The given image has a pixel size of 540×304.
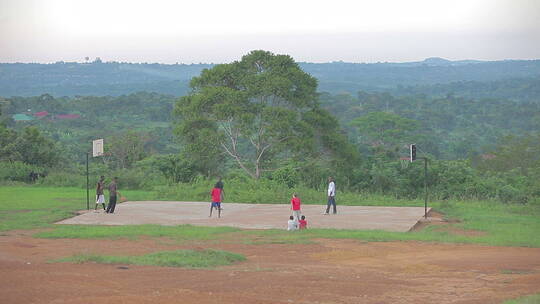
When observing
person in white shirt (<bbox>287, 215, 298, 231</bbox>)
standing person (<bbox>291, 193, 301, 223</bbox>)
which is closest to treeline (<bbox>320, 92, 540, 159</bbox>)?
standing person (<bbox>291, 193, 301, 223</bbox>)

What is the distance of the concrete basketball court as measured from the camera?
76.7ft

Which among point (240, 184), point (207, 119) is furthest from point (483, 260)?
point (207, 119)

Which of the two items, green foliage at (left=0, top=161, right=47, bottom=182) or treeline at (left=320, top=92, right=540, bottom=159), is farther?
treeline at (left=320, top=92, right=540, bottom=159)

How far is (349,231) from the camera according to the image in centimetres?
2156

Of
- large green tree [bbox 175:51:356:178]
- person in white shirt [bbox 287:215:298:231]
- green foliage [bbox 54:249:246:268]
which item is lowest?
green foliage [bbox 54:249:246:268]

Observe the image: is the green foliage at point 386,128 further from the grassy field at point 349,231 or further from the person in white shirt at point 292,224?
the person in white shirt at point 292,224

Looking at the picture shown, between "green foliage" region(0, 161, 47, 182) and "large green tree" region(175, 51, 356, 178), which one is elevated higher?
"large green tree" region(175, 51, 356, 178)

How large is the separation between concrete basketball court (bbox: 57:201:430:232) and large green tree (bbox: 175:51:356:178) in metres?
4.44

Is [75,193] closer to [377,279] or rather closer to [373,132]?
[377,279]

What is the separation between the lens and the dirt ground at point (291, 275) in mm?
12219

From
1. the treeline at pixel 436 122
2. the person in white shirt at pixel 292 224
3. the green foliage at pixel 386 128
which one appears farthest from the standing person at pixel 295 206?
the green foliage at pixel 386 128

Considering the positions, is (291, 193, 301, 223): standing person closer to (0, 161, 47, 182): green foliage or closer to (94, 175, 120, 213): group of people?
(94, 175, 120, 213): group of people

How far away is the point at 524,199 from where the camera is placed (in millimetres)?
32562

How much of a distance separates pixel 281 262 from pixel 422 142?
61.7 m
